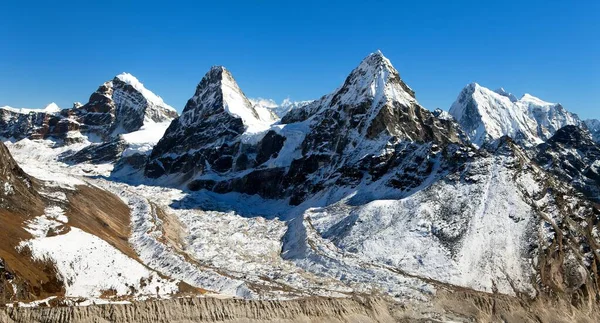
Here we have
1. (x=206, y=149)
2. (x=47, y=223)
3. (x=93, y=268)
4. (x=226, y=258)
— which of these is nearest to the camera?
(x=93, y=268)

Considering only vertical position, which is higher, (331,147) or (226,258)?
(331,147)

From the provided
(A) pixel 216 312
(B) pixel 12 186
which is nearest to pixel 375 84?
(B) pixel 12 186

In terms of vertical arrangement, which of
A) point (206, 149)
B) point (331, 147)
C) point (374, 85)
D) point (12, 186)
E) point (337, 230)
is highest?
point (374, 85)

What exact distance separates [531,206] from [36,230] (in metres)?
74.3

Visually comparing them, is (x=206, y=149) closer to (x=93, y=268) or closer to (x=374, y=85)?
(x=374, y=85)

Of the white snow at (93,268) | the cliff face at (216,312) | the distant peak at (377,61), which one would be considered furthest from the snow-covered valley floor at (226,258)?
the distant peak at (377,61)

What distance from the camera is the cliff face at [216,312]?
1757 inches

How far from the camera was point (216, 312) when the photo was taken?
2052 inches

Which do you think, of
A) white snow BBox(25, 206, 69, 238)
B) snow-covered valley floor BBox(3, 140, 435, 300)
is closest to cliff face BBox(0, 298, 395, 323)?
snow-covered valley floor BBox(3, 140, 435, 300)

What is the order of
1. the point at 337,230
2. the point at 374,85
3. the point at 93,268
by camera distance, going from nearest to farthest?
the point at 93,268 < the point at 337,230 < the point at 374,85

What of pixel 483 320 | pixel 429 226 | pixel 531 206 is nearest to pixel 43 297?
pixel 483 320

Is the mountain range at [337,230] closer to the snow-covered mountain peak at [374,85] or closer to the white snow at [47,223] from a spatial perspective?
the white snow at [47,223]

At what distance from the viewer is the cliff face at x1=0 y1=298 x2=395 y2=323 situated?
146ft

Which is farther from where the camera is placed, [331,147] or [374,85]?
[374,85]
